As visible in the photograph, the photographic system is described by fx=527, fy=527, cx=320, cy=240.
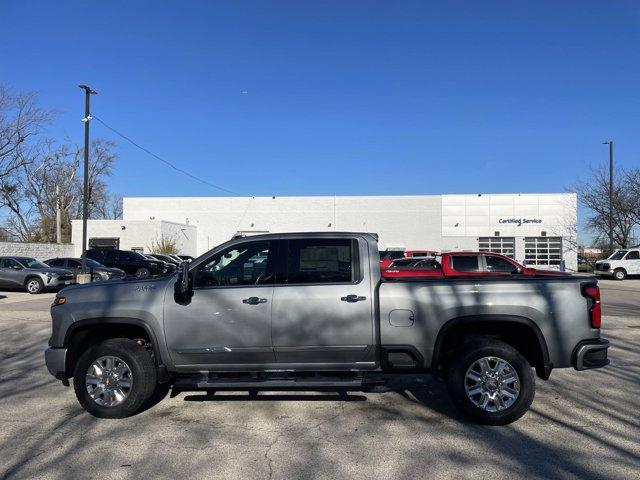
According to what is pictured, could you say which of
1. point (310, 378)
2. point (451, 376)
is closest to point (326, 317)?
point (310, 378)

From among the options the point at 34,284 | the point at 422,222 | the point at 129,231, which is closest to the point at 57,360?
the point at 34,284

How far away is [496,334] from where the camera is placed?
5.51 meters

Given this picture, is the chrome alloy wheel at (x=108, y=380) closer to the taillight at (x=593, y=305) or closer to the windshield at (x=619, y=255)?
the taillight at (x=593, y=305)

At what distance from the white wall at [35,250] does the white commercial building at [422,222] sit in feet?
15.3

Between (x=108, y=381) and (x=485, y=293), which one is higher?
(x=485, y=293)

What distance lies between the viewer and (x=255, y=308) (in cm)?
525

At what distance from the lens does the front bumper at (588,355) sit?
5.12 meters

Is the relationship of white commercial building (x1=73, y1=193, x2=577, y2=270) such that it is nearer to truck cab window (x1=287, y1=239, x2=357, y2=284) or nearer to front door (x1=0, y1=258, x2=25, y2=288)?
front door (x1=0, y1=258, x2=25, y2=288)

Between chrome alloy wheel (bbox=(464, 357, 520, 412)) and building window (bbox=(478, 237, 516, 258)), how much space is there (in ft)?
143

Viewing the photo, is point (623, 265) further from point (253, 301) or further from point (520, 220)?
point (253, 301)

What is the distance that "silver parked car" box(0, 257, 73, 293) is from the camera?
20.6 metres

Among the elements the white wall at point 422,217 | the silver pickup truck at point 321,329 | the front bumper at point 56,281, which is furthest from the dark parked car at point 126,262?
the silver pickup truck at point 321,329

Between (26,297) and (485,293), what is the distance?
60.5ft

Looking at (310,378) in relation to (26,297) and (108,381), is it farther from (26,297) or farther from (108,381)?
(26,297)
